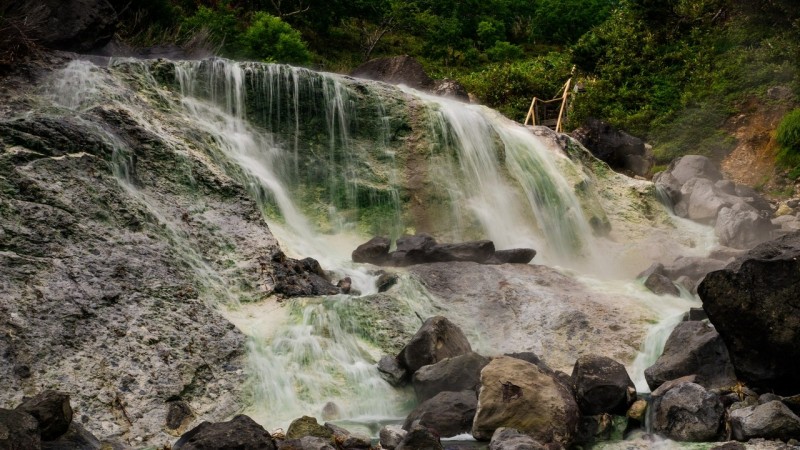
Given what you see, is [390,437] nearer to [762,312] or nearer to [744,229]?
[762,312]

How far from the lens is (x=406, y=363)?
30.6 feet

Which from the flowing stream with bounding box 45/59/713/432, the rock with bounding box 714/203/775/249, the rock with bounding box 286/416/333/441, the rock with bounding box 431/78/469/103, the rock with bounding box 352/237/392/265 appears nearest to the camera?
the rock with bounding box 286/416/333/441

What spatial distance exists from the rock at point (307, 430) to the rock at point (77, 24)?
408 inches

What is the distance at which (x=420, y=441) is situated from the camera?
7.01m

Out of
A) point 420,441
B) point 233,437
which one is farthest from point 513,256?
point 233,437

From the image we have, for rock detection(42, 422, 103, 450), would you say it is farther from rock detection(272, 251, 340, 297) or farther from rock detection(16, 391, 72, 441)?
rock detection(272, 251, 340, 297)

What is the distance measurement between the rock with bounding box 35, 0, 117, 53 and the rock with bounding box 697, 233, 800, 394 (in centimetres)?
1228

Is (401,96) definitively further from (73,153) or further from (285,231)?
(73,153)

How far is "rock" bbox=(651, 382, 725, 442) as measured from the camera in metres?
7.56

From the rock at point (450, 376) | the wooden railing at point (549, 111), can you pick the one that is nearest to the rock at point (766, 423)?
the rock at point (450, 376)

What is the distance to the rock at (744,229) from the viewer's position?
55.5 ft

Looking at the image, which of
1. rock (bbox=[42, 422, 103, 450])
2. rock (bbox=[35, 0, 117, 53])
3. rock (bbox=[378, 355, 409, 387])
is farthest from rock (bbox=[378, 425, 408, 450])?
rock (bbox=[35, 0, 117, 53])

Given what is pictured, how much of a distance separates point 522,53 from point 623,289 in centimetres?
3019

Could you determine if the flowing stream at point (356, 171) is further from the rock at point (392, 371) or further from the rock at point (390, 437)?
the rock at point (390, 437)
